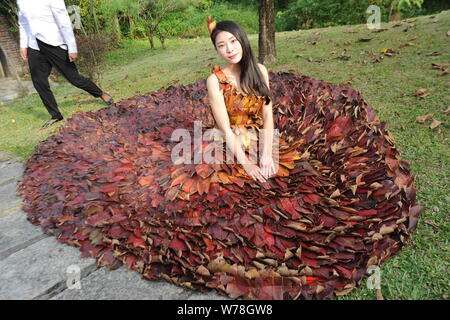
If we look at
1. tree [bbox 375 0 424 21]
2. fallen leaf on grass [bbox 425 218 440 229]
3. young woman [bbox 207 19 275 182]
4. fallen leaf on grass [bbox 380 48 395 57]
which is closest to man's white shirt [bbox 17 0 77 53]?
young woman [bbox 207 19 275 182]

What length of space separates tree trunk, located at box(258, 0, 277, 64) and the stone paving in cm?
476

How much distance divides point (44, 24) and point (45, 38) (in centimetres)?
18

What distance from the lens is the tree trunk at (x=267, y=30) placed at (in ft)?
18.2

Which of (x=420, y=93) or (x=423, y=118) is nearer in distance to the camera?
(x=423, y=118)

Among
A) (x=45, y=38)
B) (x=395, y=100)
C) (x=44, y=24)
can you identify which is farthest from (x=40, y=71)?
(x=395, y=100)

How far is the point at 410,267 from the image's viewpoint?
190cm

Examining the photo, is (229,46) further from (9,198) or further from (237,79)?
(9,198)

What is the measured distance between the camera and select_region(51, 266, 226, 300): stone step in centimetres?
184

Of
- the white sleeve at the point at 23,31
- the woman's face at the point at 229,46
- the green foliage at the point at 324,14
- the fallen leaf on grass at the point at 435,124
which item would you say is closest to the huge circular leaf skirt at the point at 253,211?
the woman's face at the point at 229,46

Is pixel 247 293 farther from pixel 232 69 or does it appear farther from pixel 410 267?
pixel 232 69

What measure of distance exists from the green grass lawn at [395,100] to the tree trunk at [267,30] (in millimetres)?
243

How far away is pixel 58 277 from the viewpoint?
2.03m

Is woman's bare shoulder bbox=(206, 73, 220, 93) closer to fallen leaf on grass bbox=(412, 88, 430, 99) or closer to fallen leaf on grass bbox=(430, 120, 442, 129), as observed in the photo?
fallen leaf on grass bbox=(430, 120, 442, 129)

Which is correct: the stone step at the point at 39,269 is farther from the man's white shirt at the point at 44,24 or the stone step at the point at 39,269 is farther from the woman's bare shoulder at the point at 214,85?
the man's white shirt at the point at 44,24
